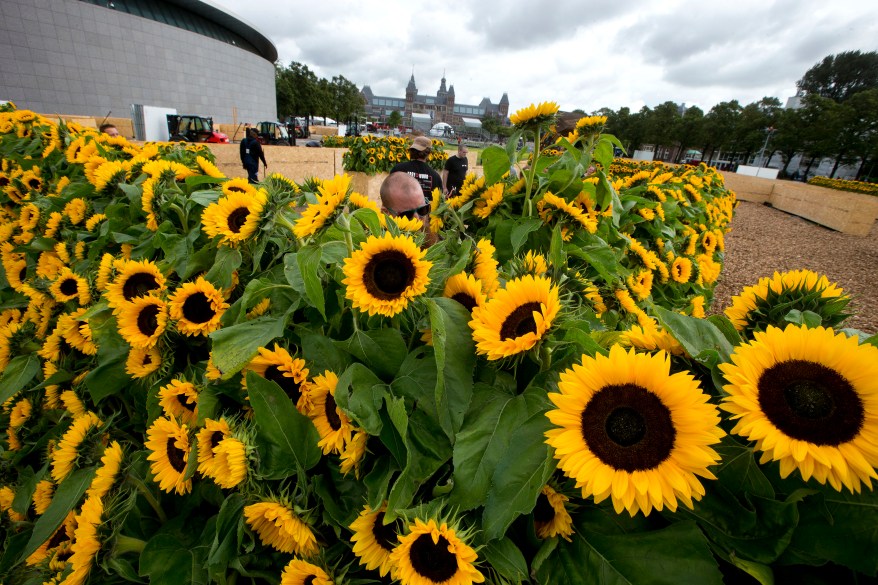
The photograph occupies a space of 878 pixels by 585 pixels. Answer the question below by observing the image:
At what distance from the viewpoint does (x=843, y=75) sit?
167 feet

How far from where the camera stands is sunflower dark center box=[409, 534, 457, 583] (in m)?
0.68

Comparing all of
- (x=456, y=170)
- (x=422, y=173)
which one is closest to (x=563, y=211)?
(x=422, y=173)

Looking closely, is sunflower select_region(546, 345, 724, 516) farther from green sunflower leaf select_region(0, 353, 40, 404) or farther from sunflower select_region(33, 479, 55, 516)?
green sunflower leaf select_region(0, 353, 40, 404)

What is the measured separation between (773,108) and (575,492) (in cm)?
5435

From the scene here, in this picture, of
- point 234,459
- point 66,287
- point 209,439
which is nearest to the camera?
point 234,459

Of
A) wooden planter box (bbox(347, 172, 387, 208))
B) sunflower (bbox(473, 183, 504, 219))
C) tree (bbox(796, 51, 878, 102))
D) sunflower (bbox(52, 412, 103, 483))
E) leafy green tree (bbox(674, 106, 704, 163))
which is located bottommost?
wooden planter box (bbox(347, 172, 387, 208))

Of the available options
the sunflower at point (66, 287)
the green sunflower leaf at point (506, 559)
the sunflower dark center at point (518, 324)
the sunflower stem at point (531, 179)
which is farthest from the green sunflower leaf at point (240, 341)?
the sunflower at point (66, 287)

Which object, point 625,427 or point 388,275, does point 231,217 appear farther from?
point 625,427

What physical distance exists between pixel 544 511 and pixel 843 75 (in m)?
76.3

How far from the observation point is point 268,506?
0.81 metres

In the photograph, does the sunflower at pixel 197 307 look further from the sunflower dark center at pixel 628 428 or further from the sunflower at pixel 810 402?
the sunflower at pixel 810 402

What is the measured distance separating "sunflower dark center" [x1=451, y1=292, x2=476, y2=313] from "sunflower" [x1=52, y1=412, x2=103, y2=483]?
131 centimetres

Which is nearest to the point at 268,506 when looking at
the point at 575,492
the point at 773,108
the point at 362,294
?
the point at 362,294

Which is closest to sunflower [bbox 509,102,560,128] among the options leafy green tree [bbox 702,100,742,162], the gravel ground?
the gravel ground
